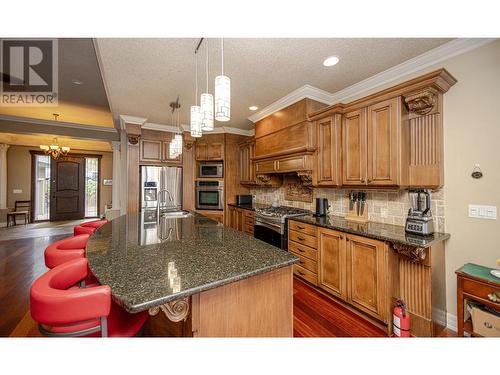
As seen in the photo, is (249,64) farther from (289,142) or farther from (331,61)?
(289,142)

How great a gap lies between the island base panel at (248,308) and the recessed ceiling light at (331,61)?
2.04 meters

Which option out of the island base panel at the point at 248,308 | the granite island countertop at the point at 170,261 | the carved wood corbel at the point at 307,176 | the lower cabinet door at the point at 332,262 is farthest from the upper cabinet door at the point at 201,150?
the island base panel at the point at 248,308

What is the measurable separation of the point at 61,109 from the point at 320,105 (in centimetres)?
481

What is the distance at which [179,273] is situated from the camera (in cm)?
98

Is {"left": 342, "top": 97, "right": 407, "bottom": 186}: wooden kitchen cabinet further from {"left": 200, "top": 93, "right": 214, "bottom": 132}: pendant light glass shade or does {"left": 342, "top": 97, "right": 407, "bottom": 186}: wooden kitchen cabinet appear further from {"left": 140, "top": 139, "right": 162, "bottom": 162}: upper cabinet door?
{"left": 140, "top": 139, "right": 162, "bottom": 162}: upper cabinet door

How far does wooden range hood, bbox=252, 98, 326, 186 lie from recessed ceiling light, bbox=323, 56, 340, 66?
0.64m

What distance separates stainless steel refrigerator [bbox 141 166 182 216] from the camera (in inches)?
163

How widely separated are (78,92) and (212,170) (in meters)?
2.61

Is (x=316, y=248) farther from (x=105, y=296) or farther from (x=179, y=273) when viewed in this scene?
(x=105, y=296)

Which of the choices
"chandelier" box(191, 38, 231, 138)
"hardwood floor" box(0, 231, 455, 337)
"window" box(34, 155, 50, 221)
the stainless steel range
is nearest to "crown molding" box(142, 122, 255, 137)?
the stainless steel range

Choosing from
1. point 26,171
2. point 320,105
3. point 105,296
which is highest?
point 320,105

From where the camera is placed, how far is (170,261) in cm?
114
